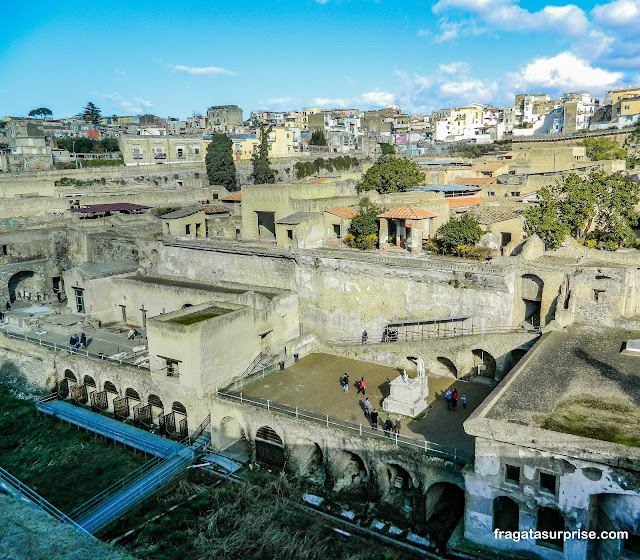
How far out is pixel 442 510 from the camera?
1769cm

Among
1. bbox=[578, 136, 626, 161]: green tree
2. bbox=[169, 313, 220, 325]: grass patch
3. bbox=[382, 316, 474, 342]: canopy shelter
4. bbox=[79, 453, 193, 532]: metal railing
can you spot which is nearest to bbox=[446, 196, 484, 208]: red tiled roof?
bbox=[382, 316, 474, 342]: canopy shelter

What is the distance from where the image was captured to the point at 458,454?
16.4m

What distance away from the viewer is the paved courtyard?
19.0 m

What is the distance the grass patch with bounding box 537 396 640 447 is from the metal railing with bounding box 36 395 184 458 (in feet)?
45.6

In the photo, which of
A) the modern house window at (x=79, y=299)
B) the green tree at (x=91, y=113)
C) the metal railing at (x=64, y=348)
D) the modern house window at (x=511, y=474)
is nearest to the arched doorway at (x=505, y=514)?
the modern house window at (x=511, y=474)

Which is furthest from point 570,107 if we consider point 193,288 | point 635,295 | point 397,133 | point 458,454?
point 458,454

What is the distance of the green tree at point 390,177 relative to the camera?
37594 millimetres

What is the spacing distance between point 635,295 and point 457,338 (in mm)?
8030

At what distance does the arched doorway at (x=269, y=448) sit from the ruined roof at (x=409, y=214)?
526 inches

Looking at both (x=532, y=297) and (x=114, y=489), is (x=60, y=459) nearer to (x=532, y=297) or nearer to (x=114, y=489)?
(x=114, y=489)

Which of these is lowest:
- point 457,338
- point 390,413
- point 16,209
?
point 390,413

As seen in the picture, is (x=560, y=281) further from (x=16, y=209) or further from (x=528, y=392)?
(x=16, y=209)

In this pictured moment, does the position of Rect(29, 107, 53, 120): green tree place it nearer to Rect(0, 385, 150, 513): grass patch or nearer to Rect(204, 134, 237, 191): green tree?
Rect(204, 134, 237, 191): green tree

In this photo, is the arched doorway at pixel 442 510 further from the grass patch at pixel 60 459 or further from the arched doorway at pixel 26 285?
the arched doorway at pixel 26 285
